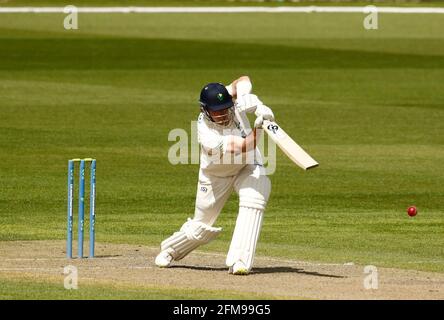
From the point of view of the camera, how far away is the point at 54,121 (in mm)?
27672

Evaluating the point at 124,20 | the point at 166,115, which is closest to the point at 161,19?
the point at 124,20

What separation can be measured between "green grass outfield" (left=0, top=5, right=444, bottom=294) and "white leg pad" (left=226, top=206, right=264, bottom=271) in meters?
1.49

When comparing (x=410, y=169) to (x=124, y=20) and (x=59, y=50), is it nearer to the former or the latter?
(x=59, y=50)

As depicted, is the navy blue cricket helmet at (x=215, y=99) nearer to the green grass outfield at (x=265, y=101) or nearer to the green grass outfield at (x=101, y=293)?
the green grass outfield at (x=101, y=293)

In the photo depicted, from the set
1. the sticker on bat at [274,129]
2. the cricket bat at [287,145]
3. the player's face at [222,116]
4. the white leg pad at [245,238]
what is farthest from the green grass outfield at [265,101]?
the player's face at [222,116]

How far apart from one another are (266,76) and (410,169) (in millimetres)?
13854

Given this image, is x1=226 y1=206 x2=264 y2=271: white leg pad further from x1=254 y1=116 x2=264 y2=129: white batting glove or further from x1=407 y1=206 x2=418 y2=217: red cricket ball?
x1=407 y1=206 x2=418 y2=217: red cricket ball

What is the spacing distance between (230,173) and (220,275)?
0.97 m

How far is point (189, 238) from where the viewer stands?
13.1 m

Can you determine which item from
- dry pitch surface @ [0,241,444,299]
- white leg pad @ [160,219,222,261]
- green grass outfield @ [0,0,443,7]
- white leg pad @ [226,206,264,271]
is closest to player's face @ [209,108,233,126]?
white leg pad @ [226,206,264,271]

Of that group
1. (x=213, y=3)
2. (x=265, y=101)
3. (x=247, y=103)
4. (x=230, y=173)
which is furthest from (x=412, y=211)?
(x=213, y=3)

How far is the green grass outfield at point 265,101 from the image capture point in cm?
1689
